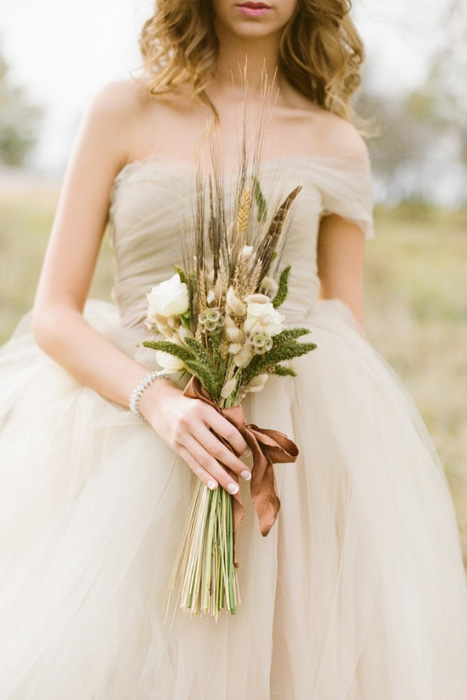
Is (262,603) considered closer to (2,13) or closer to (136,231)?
(136,231)

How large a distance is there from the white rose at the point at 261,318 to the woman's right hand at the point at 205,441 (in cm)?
22

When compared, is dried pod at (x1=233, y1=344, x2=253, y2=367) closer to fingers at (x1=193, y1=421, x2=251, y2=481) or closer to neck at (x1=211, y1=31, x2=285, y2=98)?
fingers at (x1=193, y1=421, x2=251, y2=481)

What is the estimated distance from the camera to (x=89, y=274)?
203cm

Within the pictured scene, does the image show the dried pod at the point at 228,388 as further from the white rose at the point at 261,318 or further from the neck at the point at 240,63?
the neck at the point at 240,63

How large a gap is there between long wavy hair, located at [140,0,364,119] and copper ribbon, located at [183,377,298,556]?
1038 mm

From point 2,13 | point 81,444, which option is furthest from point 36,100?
point 81,444

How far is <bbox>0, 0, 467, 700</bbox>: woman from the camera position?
150cm

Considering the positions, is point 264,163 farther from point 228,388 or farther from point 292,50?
point 228,388

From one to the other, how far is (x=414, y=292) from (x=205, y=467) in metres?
5.35

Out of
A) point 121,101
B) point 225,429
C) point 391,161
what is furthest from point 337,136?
point 391,161

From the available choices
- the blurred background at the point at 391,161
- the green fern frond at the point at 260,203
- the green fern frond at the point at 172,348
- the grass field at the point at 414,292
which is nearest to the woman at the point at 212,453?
the green fern frond at the point at 172,348

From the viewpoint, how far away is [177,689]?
144 cm

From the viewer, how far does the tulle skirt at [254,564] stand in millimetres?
1468

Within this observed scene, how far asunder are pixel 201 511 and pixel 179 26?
1406mm
